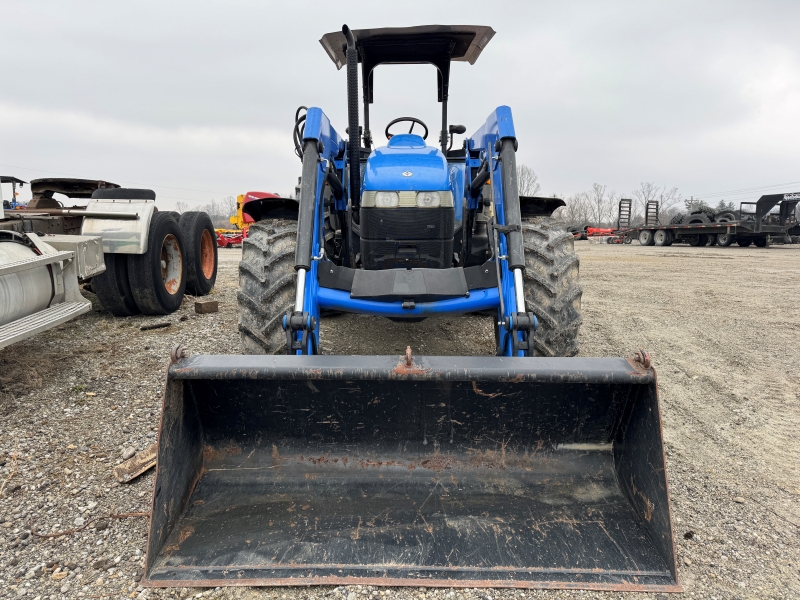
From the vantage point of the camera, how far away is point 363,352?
169 inches

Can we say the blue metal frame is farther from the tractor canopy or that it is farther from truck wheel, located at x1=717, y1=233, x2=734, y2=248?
truck wheel, located at x1=717, y1=233, x2=734, y2=248

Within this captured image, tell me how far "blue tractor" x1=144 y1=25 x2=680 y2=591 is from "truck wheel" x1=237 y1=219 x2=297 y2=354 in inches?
0.5

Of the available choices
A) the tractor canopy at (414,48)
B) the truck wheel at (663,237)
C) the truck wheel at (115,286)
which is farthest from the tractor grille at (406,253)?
the truck wheel at (663,237)

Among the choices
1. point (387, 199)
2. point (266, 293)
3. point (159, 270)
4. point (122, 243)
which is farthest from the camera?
point (159, 270)

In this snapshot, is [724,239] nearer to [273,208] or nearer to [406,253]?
[406,253]

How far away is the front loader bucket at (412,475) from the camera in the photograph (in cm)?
180

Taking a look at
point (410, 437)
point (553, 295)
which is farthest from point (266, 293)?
point (553, 295)

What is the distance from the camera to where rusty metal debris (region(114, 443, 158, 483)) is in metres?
2.44

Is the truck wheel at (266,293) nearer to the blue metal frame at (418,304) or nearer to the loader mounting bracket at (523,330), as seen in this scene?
the blue metal frame at (418,304)

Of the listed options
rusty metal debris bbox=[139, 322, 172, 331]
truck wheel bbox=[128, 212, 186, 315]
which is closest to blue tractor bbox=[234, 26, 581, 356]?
truck wheel bbox=[128, 212, 186, 315]

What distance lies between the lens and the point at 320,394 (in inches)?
91.0

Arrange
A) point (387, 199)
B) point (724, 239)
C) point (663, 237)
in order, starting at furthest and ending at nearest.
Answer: point (663, 237)
point (724, 239)
point (387, 199)

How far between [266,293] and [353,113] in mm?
1266

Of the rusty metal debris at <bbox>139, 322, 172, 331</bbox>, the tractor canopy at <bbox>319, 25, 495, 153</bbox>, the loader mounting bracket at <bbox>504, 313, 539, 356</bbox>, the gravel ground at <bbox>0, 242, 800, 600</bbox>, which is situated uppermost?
the tractor canopy at <bbox>319, 25, 495, 153</bbox>
